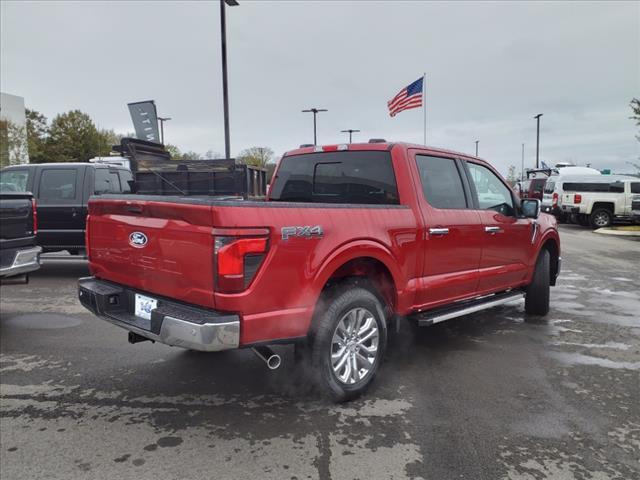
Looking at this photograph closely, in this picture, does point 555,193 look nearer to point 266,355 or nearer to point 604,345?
point 604,345

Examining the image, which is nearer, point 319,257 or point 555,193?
point 319,257

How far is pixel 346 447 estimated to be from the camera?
3107mm

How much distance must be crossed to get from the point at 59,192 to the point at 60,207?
0.96 feet

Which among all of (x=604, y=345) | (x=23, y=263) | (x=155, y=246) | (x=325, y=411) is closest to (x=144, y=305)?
(x=155, y=246)

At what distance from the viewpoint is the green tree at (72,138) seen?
46.0m

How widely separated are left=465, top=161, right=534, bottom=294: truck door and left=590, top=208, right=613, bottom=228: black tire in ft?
60.1

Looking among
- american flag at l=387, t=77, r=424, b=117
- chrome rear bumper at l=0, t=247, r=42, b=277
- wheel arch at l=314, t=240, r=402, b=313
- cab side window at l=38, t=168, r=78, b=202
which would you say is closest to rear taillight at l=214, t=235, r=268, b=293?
wheel arch at l=314, t=240, r=402, b=313

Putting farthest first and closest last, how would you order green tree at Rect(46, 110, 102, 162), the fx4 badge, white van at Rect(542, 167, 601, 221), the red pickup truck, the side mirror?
green tree at Rect(46, 110, 102, 162), white van at Rect(542, 167, 601, 221), the side mirror, the fx4 badge, the red pickup truck

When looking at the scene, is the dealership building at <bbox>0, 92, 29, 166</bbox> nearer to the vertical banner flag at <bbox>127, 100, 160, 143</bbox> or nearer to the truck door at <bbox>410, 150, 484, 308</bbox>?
the vertical banner flag at <bbox>127, 100, 160, 143</bbox>

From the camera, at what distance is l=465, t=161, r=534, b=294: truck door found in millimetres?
5094

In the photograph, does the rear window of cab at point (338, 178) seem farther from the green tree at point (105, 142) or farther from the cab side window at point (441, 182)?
the green tree at point (105, 142)

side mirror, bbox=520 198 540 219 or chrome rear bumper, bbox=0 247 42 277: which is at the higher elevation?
side mirror, bbox=520 198 540 219


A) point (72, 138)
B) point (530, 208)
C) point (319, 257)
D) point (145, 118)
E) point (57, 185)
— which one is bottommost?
point (319, 257)

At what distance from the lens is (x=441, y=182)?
4695 mm
